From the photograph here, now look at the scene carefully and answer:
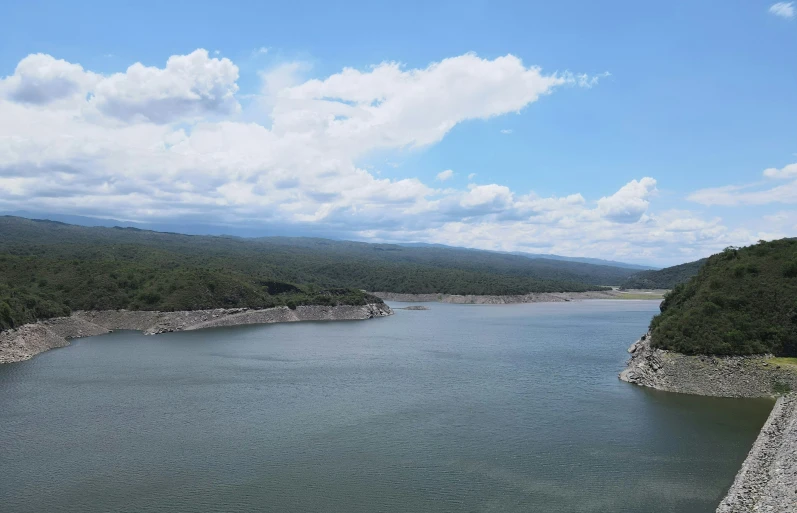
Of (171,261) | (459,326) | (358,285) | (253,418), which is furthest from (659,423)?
(358,285)

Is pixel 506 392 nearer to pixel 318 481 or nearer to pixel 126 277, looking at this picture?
pixel 318 481

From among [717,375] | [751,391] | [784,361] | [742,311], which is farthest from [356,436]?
[742,311]

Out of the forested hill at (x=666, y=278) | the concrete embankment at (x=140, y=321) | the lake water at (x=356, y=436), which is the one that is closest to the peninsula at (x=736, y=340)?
the lake water at (x=356, y=436)

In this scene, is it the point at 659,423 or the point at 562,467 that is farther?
the point at 659,423

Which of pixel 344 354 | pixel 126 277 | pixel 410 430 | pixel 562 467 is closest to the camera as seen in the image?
pixel 562 467

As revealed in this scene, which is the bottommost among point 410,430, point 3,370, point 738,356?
point 3,370

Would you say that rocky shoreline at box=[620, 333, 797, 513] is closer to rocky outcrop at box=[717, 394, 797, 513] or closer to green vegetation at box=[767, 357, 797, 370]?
rocky outcrop at box=[717, 394, 797, 513]

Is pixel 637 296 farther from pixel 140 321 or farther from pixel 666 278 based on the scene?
pixel 140 321
